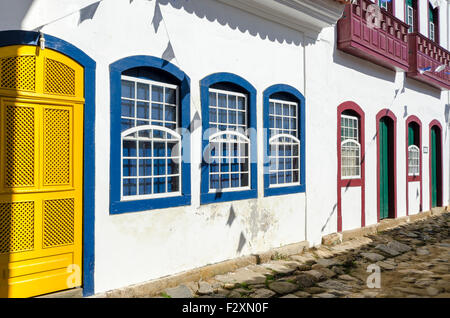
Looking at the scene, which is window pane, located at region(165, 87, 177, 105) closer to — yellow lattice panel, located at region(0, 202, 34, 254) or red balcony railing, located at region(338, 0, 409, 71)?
yellow lattice panel, located at region(0, 202, 34, 254)

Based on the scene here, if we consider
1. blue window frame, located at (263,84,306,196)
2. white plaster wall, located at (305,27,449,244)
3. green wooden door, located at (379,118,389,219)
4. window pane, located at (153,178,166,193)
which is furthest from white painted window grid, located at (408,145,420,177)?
window pane, located at (153,178,166,193)

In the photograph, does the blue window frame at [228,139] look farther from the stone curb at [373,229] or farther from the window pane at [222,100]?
the stone curb at [373,229]

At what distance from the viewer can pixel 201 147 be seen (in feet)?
17.9

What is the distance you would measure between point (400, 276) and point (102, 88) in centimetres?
527

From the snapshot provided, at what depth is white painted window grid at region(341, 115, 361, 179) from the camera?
850cm

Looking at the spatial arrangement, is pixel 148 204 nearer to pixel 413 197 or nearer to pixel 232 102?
pixel 232 102

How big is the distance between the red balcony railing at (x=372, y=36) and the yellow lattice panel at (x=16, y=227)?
698cm

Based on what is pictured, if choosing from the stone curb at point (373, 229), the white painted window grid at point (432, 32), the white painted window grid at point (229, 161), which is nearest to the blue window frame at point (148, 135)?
the white painted window grid at point (229, 161)

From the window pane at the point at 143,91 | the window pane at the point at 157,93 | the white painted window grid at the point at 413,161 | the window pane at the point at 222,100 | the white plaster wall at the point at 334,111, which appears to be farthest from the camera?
the white painted window grid at the point at 413,161

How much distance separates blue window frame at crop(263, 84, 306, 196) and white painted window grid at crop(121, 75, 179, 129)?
1.89 meters

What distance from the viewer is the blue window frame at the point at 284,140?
21.4 ft

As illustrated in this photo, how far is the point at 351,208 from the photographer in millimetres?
8500

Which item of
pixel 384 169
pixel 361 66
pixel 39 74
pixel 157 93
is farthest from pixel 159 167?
pixel 384 169
